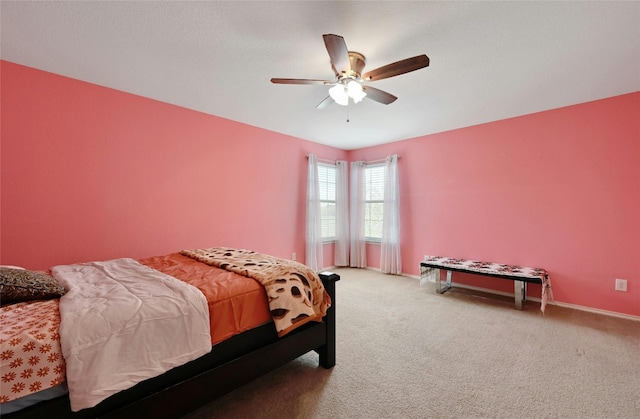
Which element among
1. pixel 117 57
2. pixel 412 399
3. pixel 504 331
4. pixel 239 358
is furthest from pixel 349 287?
pixel 117 57

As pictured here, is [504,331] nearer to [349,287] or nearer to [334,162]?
[349,287]

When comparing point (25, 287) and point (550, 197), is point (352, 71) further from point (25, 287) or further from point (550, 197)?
point (550, 197)

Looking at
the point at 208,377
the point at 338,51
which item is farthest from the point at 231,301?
the point at 338,51

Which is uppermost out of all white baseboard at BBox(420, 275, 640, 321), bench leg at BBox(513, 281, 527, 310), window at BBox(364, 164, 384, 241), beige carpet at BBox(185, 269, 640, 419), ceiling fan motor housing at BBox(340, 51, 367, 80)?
ceiling fan motor housing at BBox(340, 51, 367, 80)

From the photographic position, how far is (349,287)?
154 inches

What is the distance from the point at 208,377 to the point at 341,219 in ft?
12.8

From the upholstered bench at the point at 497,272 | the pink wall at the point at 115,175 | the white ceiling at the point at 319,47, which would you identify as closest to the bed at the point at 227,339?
the pink wall at the point at 115,175

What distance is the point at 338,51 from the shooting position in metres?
1.70

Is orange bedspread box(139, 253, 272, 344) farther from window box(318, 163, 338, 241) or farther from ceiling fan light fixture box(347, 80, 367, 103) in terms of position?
window box(318, 163, 338, 241)

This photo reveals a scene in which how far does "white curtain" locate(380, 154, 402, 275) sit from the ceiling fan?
2.36 metres

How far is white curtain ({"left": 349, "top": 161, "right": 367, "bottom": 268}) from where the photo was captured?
16.8 ft

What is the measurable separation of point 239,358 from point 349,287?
2563 millimetres

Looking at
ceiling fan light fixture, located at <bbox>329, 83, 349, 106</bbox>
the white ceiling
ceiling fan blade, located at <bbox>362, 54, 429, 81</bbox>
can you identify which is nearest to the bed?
ceiling fan light fixture, located at <bbox>329, 83, 349, 106</bbox>

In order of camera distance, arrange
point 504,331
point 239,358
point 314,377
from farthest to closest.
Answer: point 504,331 → point 314,377 → point 239,358
